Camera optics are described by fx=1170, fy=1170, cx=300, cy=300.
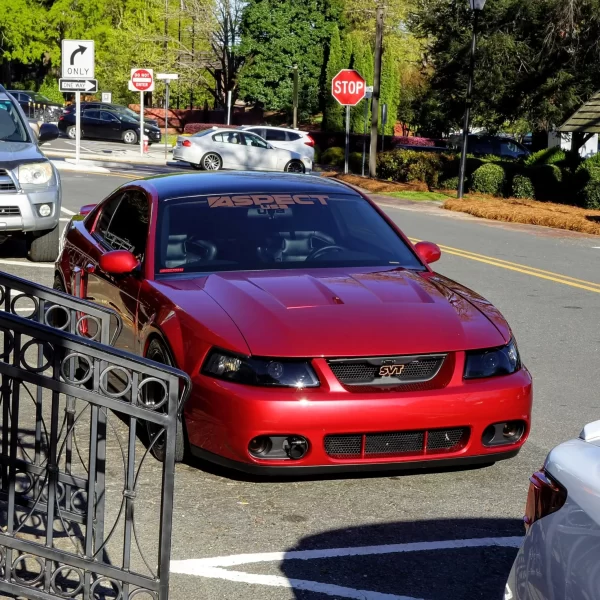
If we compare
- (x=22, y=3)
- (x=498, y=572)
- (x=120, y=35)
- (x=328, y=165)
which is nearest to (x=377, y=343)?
(x=498, y=572)

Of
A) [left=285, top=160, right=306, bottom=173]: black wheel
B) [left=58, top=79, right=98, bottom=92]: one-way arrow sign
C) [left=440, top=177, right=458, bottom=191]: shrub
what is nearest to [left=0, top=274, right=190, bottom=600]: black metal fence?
[left=58, top=79, right=98, bottom=92]: one-way arrow sign

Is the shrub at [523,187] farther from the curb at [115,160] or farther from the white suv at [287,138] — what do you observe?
the curb at [115,160]

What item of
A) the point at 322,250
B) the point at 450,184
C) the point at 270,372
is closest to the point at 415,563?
the point at 270,372

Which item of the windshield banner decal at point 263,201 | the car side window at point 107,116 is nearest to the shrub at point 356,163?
the car side window at point 107,116

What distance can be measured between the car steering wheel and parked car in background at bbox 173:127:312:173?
28524 mm

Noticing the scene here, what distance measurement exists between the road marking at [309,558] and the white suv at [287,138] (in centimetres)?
3346

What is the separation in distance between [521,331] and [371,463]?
522 centimetres

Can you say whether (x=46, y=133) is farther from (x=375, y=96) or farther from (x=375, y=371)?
(x=375, y=96)

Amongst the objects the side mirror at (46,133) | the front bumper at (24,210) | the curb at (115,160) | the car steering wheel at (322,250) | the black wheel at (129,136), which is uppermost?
the side mirror at (46,133)

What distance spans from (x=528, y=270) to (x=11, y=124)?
6.75 metres

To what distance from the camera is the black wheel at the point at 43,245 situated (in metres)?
13.7

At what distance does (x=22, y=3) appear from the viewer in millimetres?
76938

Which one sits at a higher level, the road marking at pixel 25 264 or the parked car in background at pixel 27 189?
the parked car in background at pixel 27 189

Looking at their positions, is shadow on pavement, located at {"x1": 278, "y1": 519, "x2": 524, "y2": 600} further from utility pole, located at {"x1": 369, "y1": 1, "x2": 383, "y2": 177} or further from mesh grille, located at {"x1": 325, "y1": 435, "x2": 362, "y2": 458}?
utility pole, located at {"x1": 369, "y1": 1, "x2": 383, "y2": 177}
